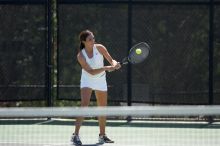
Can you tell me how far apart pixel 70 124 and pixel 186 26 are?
2479mm

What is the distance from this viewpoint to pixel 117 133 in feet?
35.3

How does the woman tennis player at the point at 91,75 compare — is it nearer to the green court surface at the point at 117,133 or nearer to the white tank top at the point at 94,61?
the white tank top at the point at 94,61

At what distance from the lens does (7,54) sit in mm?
12234

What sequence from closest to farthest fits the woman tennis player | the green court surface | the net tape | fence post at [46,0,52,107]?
1. the net tape
2. the woman tennis player
3. the green court surface
4. fence post at [46,0,52,107]

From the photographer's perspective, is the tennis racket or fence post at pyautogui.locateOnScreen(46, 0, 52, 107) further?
fence post at pyautogui.locateOnScreen(46, 0, 52, 107)

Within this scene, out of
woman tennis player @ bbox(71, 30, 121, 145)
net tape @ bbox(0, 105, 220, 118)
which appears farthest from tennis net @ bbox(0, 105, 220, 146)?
net tape @ bbox(0, 105, 220, 118)

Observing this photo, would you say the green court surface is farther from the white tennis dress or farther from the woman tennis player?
the white tennis dress

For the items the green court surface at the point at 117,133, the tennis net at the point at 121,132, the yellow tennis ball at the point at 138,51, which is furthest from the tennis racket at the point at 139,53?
the green court surface at the point at 117,133

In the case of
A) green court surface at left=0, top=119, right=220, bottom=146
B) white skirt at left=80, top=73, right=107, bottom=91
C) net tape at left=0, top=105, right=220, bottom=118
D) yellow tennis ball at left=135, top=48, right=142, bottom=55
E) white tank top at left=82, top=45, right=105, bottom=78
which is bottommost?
green court surface at left=0, top=119, right=220, bottom=146

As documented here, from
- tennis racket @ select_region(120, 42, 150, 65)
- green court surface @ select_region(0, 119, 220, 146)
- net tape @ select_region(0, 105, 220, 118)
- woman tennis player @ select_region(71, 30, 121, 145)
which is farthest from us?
green court surface @ select_region(0, 119, 220, 146)

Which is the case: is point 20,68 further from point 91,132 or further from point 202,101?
point 202,101

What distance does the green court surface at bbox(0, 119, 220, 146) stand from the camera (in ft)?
31.3

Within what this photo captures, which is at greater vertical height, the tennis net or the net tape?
the net tape

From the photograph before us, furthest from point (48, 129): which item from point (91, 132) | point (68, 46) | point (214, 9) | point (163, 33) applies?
point (214, 9)
